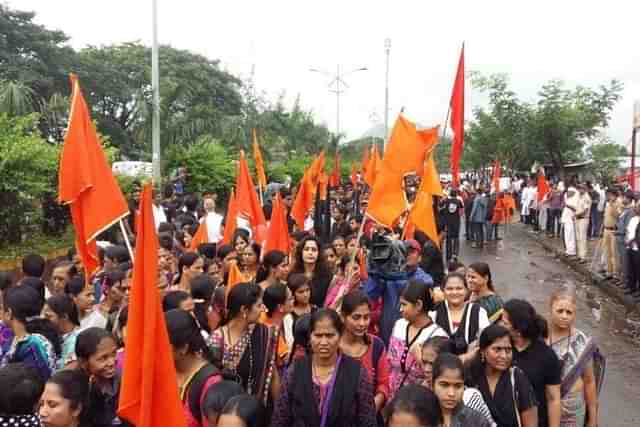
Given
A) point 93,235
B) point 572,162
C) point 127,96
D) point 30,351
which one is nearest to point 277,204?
point 93,235

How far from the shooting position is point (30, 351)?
3514 millimetres

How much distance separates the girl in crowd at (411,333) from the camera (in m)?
3.68

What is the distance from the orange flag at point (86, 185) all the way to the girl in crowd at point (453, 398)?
2.82 m

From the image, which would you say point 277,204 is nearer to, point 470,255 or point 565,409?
point 565,409

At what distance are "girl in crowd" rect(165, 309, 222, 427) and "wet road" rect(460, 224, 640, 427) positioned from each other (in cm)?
407

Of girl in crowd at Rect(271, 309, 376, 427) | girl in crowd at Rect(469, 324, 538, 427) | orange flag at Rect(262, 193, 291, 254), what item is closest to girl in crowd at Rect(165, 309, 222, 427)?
girl in crowd at Rect(271, 309, 376, 427)

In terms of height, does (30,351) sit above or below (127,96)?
below

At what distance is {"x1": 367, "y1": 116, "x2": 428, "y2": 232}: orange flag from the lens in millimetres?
5125

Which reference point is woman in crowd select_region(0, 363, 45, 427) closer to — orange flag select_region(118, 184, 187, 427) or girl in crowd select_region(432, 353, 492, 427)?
orange flag select_region(118, 184, 187, 427)

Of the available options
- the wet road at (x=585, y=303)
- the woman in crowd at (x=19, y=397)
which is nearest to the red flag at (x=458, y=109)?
the wet road at (x=585, y=303)

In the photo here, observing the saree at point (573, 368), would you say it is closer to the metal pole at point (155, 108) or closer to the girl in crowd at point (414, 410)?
the girl in crowd at point (414, 410)

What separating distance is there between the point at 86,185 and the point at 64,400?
2275mm

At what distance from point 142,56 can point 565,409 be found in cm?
3903

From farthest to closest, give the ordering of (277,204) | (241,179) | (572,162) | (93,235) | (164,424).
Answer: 1. (572,162)
2. (241,179)
3. (277,204)
4. (93,235)
5. (164,424)
